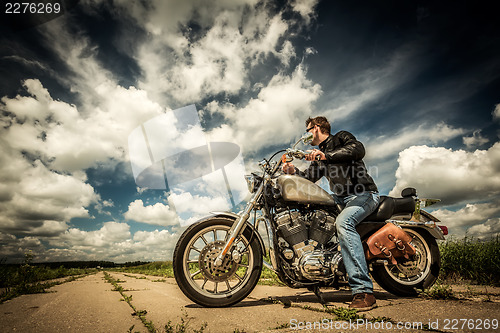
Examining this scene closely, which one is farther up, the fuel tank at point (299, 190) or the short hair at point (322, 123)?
the short hair at point (322, 123)

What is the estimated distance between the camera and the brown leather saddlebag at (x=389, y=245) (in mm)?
3119

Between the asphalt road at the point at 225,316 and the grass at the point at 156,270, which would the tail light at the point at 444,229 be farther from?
the grass at the point at 156,270

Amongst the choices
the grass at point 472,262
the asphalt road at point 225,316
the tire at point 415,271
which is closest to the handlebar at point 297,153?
the asphalt road at point 225,316

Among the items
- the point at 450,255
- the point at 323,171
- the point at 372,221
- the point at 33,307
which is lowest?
the point at 450,255

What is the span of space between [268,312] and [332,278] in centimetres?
98

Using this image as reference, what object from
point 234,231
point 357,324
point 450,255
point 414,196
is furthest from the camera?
point 450,255

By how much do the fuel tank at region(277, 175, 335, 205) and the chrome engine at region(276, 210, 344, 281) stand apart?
220 mm

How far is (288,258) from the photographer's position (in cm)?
299

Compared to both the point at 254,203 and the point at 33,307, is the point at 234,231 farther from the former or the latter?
the point at 33,307

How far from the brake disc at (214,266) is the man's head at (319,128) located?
7.14 ft

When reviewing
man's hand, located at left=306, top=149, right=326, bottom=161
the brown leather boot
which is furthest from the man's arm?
the brown leather boot

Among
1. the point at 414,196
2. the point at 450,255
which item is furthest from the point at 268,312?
the point at 450,255

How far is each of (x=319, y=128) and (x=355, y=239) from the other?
1.72 meters

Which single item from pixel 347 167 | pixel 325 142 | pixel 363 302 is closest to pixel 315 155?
pixel 347 167
